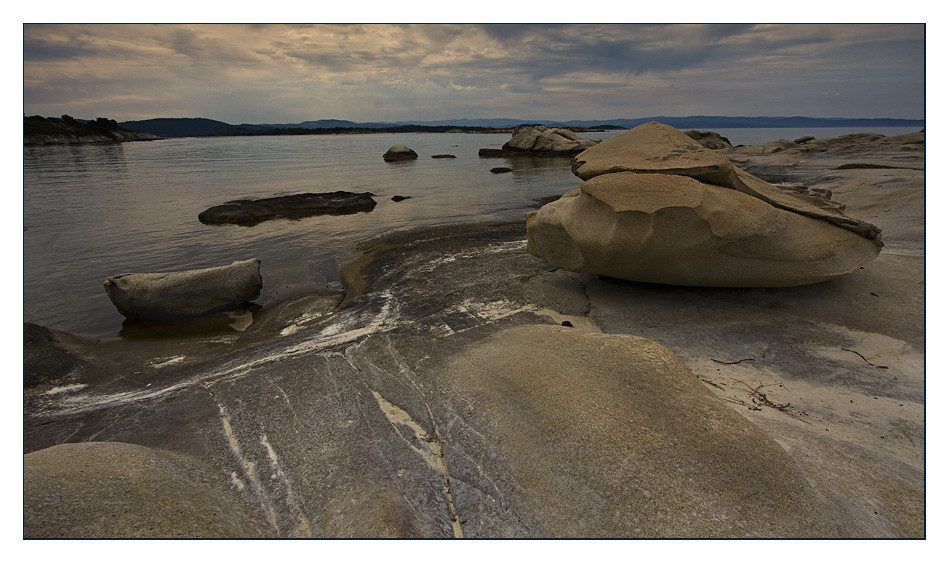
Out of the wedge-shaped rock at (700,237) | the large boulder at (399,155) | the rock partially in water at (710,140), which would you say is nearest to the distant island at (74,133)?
the large boulder at (399,155)

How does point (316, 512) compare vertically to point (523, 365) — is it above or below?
below

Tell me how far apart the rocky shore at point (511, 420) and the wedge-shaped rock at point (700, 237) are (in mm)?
387

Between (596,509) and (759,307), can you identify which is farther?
(759,307)

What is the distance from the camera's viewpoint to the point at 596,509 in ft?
8.16

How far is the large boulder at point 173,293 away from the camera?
7020mm

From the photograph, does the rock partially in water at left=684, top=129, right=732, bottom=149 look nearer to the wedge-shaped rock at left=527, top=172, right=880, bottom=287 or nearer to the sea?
the sea

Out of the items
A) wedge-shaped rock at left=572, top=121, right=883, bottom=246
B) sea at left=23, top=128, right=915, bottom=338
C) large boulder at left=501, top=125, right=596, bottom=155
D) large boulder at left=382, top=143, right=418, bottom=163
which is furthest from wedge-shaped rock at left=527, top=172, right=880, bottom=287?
large boulder at left=501, top=125, right=596, bottom=155

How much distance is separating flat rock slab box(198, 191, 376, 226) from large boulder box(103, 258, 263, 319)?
7.22 m

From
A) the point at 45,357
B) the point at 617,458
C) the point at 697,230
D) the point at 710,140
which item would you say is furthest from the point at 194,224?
the point at 710,140

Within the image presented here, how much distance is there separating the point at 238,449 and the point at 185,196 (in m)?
18.9

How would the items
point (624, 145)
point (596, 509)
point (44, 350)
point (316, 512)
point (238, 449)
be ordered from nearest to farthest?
point (596, 509)
point (316, 512)
point (238, 449)
point (44, 350)
point (624, 145)

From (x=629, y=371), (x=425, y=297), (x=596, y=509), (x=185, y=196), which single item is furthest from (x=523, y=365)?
(x=185, y=196)

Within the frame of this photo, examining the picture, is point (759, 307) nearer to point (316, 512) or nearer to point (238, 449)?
point (316, 512)

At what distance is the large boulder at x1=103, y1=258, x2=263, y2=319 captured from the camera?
702 cm
